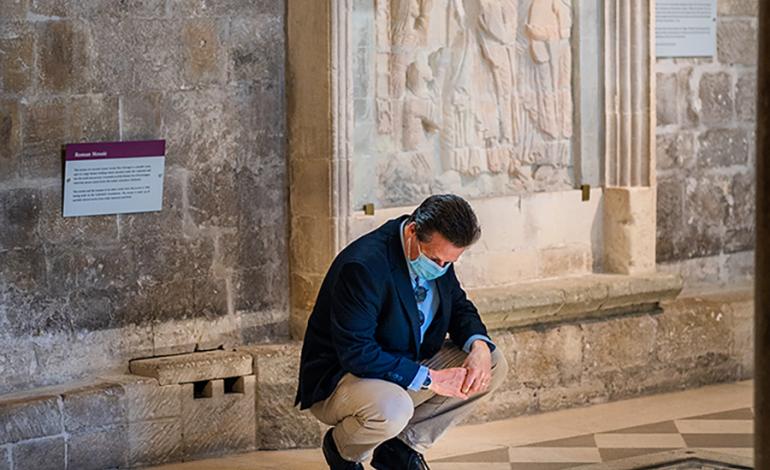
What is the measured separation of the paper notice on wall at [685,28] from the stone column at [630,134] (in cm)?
33

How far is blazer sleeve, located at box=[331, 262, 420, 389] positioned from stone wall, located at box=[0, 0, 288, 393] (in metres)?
1.44

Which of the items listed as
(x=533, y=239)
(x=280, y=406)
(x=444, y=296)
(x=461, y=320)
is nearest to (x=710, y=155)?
(x=533, y=239)

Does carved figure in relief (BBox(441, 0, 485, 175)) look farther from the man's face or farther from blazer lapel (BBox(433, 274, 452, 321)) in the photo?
the man's face

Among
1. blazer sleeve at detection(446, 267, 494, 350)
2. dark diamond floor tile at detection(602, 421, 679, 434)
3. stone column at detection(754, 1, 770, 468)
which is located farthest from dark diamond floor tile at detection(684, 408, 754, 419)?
stone column at detection(754, 1, 770, 468)

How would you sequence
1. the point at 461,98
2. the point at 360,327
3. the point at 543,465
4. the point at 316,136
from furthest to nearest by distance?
the point at 461,98, the point at 316,136, the point at 543,465, the point at 360,327

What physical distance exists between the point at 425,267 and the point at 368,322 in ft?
0.91

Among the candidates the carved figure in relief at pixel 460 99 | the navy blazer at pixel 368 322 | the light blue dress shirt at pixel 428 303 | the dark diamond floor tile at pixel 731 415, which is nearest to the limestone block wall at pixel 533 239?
the carved figure in relief at pixel 460 99

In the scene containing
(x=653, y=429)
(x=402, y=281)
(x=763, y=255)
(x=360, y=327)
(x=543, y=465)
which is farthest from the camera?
(x=653, y=429)

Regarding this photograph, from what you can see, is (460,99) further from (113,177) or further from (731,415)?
(731,415)

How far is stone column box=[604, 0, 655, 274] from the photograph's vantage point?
7.50 m

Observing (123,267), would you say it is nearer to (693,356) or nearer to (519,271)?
(519,271)

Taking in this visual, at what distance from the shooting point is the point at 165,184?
21.0 feet

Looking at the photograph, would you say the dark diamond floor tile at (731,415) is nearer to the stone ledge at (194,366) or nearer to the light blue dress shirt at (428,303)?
the light blue dress shirt at (428,303)

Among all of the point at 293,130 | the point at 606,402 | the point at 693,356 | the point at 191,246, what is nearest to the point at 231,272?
the point at 191,246
